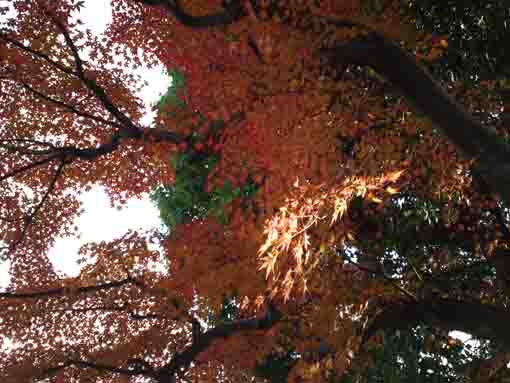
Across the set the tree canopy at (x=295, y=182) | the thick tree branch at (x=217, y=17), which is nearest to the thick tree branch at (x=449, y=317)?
the tree canopy at (x=295, y=182)

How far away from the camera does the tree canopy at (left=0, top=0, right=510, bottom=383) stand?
20.3ft

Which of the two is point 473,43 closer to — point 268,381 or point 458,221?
point 458,221

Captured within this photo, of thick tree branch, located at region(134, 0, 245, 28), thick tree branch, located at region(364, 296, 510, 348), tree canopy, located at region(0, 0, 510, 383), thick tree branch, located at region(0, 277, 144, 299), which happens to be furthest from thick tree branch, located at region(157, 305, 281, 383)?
thick tree branch, located at region(134, 0, 245, 28)

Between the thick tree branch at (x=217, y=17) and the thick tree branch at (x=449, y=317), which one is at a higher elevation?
the thick tree branch at (x=217, y=17)

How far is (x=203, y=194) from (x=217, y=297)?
7.89 meters

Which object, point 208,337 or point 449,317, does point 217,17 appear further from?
point 208,337

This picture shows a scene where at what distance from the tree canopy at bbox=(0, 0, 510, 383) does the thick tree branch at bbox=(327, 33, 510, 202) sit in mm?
20

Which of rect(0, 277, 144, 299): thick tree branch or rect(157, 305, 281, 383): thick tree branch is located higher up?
rect(0, 277, 144, 299): thick tree branch

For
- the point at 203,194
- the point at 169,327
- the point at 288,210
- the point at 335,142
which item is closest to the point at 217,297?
the point at 169,327

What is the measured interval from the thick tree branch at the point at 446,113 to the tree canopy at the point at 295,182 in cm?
2

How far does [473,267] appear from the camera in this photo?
9.20 meters

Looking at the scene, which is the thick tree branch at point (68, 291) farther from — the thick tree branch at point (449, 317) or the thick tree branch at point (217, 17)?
the thick tree branch at point (217, 17)

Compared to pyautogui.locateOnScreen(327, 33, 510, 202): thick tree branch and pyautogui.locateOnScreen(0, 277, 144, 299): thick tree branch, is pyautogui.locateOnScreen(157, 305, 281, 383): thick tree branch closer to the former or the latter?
pyautogui.locateOnScreen(0, 277, 144, 299): thick tree branch

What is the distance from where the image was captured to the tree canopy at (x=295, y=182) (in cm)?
618
